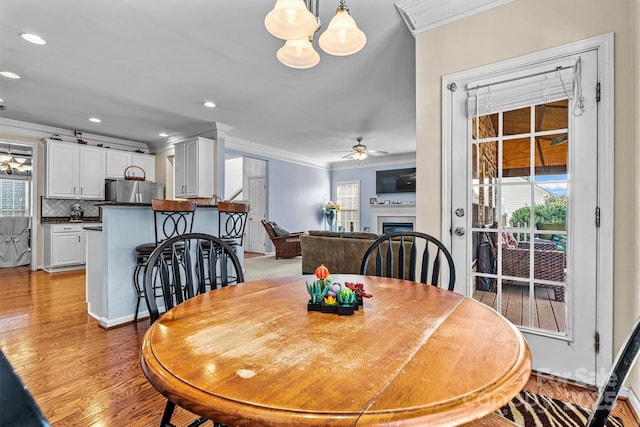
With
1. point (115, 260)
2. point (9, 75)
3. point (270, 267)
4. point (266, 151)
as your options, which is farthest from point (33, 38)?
point (266, 151)

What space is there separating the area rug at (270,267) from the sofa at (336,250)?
605mm

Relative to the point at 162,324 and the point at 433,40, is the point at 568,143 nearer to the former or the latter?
the point at 433,40

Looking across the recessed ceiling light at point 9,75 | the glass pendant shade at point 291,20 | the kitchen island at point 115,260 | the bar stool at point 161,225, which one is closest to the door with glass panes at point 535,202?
the glass pendant shade at point 291,20

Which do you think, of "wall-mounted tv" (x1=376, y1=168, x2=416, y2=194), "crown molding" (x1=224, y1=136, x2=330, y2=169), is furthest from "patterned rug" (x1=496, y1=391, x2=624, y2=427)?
"wall-mounted tv" (x1=376, y1=168, x2=416, y2=194)

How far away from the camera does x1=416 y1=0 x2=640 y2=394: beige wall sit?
1670mm

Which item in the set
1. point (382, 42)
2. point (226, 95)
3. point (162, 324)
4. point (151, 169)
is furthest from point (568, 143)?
point (151, 169)

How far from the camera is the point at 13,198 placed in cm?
613

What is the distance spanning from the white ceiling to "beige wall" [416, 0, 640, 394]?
365 mm

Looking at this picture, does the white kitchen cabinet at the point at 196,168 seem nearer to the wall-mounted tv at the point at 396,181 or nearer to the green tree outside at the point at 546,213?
the wall-mounted tv at the point at 396,181

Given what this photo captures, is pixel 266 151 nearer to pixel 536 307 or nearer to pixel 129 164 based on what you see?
pixel 129 164

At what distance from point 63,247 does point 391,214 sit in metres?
6.68

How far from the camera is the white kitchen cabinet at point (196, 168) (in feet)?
17.6

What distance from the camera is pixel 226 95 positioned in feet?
13.4

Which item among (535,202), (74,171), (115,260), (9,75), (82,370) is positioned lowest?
(82,370)
